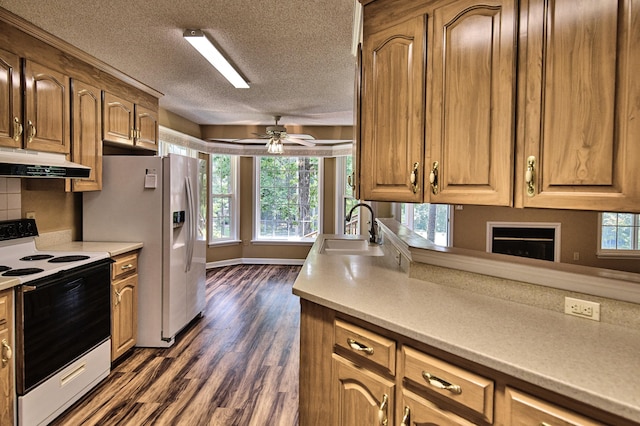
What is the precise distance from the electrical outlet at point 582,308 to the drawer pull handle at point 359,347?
0.76 meters

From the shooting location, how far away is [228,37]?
2.65m

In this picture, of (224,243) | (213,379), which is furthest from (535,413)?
(224,243)

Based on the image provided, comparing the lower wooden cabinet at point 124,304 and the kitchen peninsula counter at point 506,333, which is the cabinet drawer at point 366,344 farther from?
the lower wooden cabinet at point 124,304

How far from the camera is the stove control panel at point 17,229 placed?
260 cm

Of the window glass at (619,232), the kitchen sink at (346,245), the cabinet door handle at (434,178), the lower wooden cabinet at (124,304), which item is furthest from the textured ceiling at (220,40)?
the window glass at (619,232)

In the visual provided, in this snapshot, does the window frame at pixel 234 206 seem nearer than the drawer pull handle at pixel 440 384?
No

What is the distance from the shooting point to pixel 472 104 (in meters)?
1.51

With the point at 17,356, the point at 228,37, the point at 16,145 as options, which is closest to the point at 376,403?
the point at 17,356

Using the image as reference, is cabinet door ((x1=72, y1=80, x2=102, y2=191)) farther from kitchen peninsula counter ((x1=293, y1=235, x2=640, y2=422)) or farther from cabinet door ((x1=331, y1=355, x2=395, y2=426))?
cabinet door ((x1=331, y1=355, x2=395, y2=426))

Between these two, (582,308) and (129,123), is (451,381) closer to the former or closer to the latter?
(582,308)

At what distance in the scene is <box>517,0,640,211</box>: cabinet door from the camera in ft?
3.70

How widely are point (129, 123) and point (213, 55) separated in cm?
136

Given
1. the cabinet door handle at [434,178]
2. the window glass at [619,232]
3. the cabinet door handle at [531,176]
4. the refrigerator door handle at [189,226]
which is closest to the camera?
the cabinet door handle at [531,176]

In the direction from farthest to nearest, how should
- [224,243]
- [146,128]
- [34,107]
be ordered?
[224,243] < [146,128] < [34,107]
